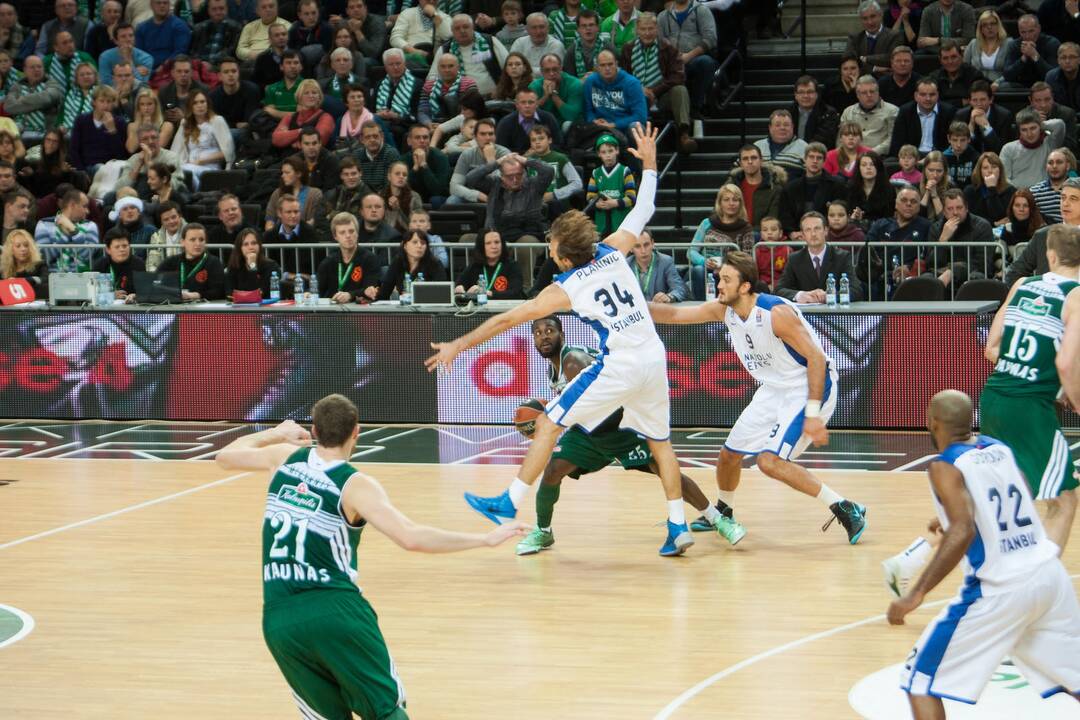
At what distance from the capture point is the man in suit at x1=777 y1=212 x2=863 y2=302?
12844mm

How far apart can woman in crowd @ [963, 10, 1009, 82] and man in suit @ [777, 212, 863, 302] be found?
169 inches

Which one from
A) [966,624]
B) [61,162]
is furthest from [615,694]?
[61,162]

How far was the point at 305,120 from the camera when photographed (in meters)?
17.1

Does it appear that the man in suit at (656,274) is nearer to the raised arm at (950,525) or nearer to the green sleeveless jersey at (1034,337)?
the green sleeveless jersey at (1034,337)

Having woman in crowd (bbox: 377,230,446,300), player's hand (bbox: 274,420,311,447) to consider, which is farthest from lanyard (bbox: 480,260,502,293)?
player's hand (bbox: 274,420,311,447)

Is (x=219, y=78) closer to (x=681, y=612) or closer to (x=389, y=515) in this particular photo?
(x=681, y=612)

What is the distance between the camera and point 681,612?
7.42 m

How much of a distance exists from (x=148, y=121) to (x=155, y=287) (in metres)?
4.50

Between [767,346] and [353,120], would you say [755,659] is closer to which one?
[767,346]

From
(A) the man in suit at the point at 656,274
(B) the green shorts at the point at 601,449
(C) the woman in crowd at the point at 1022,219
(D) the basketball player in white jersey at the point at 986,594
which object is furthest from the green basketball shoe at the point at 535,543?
(C) the woman in crowd at the point at 1022,219

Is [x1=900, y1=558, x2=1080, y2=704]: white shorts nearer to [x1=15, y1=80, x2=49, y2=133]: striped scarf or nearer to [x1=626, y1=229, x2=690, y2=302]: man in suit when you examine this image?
[x1=626, y1=229, x2=690, y2=302]: man in suit

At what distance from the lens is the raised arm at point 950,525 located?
476 cm

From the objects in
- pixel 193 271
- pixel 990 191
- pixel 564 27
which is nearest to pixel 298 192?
pixel 193 271

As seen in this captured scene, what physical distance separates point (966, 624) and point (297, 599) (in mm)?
2117
